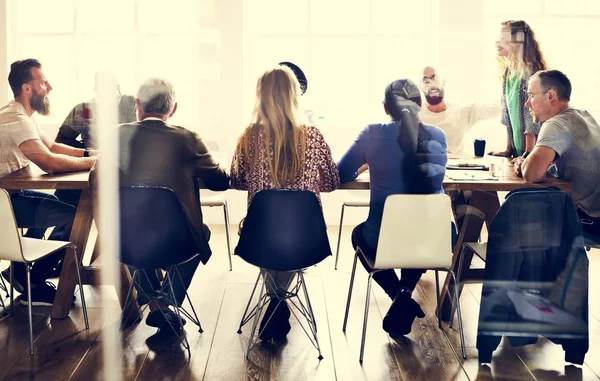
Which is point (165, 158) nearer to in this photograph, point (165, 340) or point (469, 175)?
point (165, 340)

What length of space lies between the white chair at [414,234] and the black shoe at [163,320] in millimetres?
821

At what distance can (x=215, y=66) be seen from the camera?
18.3 ft

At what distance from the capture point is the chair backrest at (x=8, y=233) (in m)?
2.84

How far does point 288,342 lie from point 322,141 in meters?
0.85

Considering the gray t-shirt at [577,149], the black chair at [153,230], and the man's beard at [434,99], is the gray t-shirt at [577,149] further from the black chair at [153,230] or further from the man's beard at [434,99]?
the black chair at [153,230]

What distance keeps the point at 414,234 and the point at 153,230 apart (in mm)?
1001

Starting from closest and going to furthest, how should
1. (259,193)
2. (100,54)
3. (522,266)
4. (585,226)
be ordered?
(259,193) → (522,266) → (585,226) → (100,54)

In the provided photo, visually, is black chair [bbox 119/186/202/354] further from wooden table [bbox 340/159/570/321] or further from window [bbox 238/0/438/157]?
window [bbox 238/0/438/157]

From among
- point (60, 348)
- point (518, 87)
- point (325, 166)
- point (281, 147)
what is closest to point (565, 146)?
point (518, 87)

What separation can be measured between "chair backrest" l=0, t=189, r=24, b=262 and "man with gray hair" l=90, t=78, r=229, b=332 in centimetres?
43

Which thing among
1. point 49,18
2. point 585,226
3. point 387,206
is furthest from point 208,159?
point 49,18

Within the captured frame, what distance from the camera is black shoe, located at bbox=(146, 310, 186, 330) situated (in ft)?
10.4

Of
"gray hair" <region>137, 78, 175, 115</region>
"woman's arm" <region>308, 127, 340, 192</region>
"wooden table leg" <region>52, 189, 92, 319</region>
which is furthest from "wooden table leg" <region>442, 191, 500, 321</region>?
"wooden table leg" <region>52, 189, 92, 319</region>

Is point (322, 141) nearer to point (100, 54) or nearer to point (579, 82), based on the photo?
point (579, 82)
